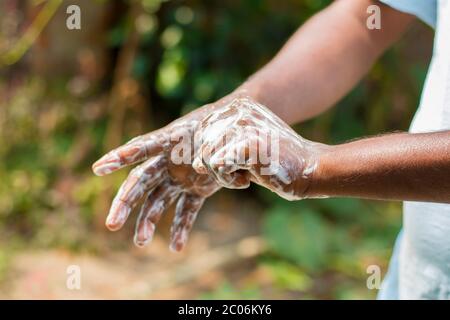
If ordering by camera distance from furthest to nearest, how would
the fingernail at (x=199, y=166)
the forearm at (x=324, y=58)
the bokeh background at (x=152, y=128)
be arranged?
1. the bokeh background at (x=152, y=128)
2. the forearm at (x=324, y=58)
3. the fingernail at (x=199, y=166)

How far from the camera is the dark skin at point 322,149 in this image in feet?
2.80

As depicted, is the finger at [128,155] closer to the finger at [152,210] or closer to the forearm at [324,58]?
the finger at [152,210]

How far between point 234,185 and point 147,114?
7.70ft

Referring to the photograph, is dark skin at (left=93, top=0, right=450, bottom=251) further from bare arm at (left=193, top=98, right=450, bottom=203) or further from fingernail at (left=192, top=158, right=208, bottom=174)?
fingernail at (left=192, top=158, right=208, bottom=174)

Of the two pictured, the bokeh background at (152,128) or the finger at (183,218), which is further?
the bokeh background at (152,128)

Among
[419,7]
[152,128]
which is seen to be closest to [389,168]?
[419,7]

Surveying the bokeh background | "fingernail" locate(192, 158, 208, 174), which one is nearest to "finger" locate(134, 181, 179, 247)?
"fingernail" locate(192, 158, 208, 174)

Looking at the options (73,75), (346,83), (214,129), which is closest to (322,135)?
(73,75)

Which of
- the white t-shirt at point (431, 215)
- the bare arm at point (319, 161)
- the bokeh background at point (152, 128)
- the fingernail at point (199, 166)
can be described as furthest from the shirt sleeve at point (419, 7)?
the bokeh background at point (152, 128)

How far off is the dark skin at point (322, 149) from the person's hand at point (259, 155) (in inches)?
0.7

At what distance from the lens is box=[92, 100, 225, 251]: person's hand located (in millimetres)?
1093

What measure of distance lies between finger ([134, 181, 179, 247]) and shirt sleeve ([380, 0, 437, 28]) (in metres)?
0.49

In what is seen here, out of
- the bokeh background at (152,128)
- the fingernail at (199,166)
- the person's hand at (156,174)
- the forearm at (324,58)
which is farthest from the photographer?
the bokeh background at (152,128)

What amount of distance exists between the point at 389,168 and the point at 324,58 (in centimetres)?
41
